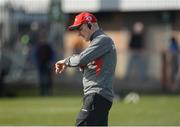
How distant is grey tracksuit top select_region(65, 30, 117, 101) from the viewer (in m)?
9.21

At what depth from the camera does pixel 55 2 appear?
95.8 ft

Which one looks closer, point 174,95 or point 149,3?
point 174,95

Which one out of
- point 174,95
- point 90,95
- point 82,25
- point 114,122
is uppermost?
point 82,25

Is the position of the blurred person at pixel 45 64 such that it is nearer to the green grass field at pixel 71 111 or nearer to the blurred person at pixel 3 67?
the blurred person at pixel 3 67

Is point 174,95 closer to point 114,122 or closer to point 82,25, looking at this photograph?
point 114,122

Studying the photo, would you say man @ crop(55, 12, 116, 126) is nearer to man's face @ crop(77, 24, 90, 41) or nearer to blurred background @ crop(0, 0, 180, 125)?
man's face @ crop(77, 24, 90, 41)

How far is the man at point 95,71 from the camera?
924cm

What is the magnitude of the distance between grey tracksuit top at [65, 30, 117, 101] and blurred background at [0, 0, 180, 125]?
6575 millimetres

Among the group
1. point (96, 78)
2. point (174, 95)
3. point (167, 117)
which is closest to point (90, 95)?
point (96, 78)

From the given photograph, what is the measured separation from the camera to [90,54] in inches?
362

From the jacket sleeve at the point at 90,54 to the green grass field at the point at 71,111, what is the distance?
21.6ft

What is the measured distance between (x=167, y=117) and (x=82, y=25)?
26.6ft

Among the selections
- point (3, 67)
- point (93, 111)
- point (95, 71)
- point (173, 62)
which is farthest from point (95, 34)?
point (3, 67)

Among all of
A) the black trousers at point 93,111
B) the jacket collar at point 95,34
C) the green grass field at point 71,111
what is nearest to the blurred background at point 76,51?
the green grass field at point 71,111
